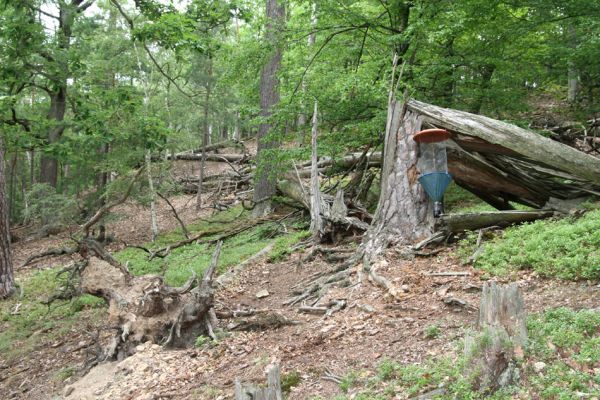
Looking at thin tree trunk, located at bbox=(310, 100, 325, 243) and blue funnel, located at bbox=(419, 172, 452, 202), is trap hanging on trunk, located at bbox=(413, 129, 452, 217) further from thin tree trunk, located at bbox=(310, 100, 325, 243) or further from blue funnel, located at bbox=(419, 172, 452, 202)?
thin tree trunk, located at bbox=(310, 100, 325, 243)

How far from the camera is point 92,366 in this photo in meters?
6.30

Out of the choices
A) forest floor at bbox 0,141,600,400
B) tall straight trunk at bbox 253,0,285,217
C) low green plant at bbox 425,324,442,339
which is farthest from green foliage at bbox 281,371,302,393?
tall straight trunk at bbox 253,0,285,217

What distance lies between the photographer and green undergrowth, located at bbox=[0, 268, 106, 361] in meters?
8.08

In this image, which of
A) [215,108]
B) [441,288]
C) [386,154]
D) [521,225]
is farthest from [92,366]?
[215,108]

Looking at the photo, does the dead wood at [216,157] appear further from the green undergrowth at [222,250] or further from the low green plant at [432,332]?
the low green plant at [432,332]

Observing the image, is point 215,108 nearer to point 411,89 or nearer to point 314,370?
point 411,89

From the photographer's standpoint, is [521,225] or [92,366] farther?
[521,225]

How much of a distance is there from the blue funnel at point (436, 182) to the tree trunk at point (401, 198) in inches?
8.0

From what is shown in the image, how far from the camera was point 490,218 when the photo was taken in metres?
6.98

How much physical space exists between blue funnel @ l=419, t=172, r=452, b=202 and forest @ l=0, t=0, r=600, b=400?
2cm

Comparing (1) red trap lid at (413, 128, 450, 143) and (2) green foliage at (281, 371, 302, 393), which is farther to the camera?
(1) red trap lid at (413, 128, 450, 143)

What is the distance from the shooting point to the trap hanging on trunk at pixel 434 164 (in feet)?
22.9

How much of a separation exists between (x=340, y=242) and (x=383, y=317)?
366cm

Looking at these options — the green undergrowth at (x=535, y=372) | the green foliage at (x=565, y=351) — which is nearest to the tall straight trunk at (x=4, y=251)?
the green undergrowth at (x=535, y=372)
